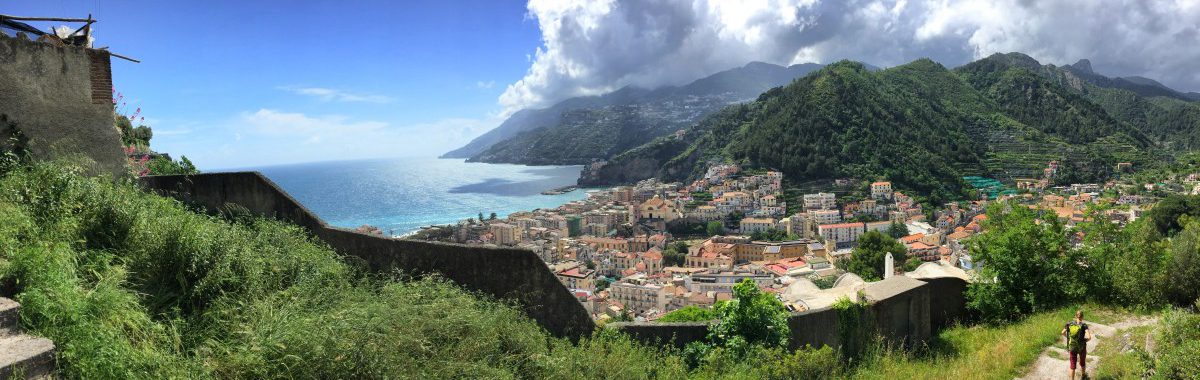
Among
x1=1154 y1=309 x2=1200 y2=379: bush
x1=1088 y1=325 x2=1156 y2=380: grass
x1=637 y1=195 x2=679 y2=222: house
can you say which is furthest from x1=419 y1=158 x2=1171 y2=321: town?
x1=1154 y1=309 x2=1200 y2=379: bush

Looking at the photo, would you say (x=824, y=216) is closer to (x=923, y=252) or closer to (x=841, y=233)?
(x=841, y=233)

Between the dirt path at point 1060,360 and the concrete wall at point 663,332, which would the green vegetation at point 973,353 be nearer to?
the dirt path at point 1060,360

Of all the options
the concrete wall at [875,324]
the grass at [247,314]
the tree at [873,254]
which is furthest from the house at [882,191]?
the grass at [247,314]

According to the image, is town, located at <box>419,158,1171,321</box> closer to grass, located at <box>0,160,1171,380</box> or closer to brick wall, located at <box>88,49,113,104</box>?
grass, located at <box>0,160,1171,380</box>

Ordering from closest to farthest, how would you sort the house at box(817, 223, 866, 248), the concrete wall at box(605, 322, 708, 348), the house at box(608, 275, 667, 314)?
the concrete wall at box(605, 322, 708, 348) → the house at box(608, 275, 667, 314) → the house at box(817, 223, 866, 248)

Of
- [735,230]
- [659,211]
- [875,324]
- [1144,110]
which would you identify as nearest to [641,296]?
[875,324]

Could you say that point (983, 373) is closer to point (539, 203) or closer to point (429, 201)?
point (539, 203)
